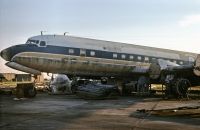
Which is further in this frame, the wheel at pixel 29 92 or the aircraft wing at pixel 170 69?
the aircraft wing at pixel 170 69

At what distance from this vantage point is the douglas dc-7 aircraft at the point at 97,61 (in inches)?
882

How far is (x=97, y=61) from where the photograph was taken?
24.8 metres

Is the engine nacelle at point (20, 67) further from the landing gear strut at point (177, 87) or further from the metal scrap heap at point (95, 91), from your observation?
the landing gear strut at point (177, 87)

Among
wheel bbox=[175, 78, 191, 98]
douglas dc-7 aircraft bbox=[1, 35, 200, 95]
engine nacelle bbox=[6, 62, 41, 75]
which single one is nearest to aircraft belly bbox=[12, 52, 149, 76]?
douglas dc-7 aircraft bbox=[1, 35, 200, 95]

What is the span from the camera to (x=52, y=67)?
23.1 meters

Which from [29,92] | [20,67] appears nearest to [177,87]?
[29,92]

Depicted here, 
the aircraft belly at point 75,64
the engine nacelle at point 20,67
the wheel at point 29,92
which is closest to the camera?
the wheel at point 29,92

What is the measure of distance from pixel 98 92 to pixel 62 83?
552cm

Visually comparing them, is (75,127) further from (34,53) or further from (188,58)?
(188,58)

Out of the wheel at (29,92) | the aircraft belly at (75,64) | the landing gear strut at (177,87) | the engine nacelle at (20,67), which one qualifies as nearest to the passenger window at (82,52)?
the aircraft belly at (75,64)

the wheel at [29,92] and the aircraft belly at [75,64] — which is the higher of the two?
the aircraft belly at [75,64]

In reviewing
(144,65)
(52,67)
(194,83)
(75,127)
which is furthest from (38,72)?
(75,127)

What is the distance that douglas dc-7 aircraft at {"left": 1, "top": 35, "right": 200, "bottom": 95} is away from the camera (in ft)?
73.5

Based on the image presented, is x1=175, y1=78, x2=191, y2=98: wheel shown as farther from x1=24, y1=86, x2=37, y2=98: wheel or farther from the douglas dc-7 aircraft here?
x1=24, y1=86, x2=37, y2=98: wheel
